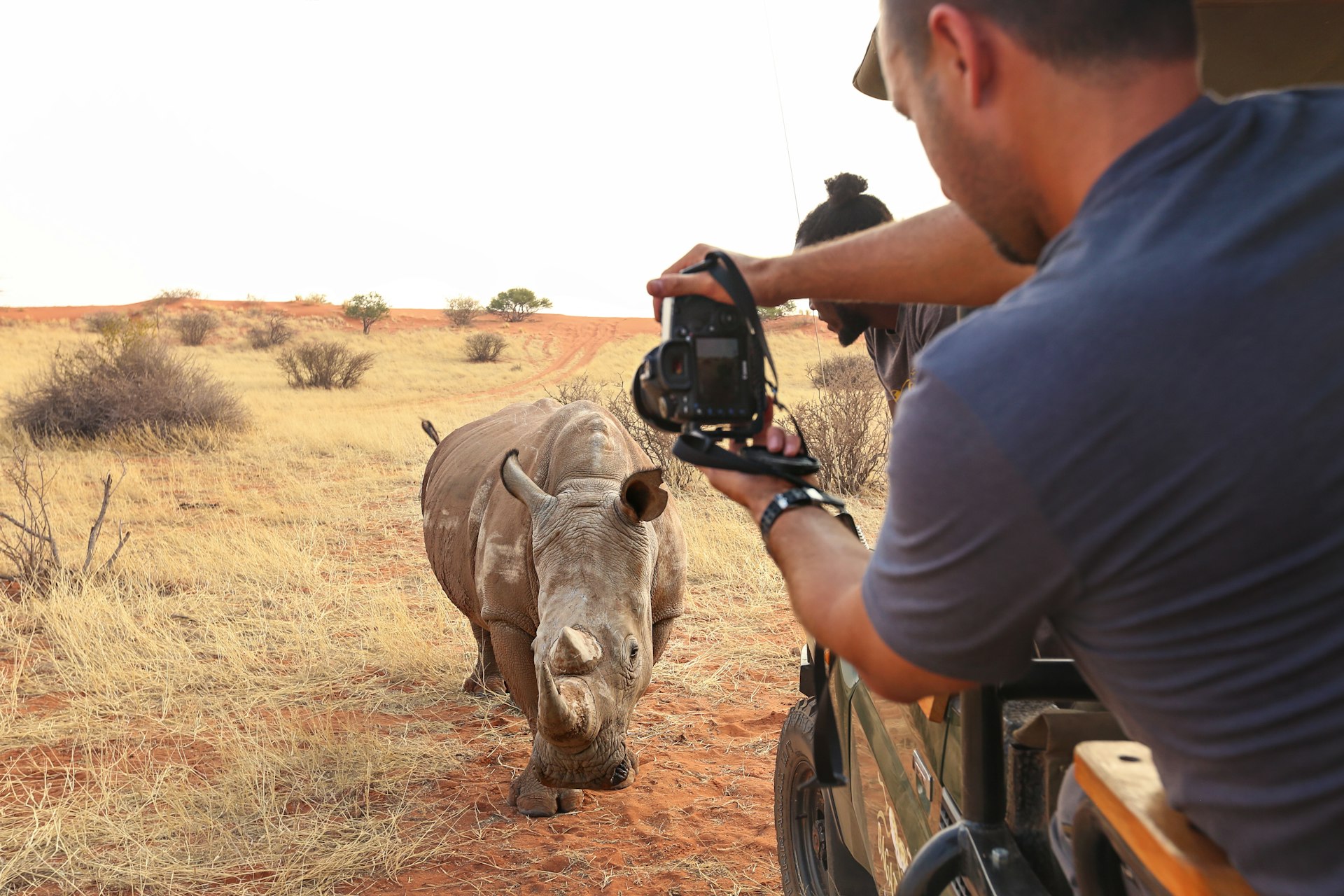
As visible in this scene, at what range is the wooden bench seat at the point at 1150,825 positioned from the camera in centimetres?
100

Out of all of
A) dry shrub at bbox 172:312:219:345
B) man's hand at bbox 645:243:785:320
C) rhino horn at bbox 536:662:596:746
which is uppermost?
dry shrub at bbox 172:312:219:345

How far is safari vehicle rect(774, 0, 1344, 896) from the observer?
1136 mm

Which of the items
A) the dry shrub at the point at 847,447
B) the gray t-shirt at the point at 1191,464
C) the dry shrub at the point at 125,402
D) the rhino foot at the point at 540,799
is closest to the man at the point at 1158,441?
the gray t-shirt at the point at 1191,464

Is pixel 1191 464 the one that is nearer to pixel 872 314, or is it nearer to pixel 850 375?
pixel 872 314

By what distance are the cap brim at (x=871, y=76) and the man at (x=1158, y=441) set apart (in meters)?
2.69

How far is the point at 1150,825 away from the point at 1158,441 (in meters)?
0.45

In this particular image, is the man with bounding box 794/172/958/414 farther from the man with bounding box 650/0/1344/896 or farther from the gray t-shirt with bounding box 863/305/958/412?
the man with bounding box 650/0/1344/896

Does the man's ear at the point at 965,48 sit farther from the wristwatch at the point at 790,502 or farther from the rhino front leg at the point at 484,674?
the rhino front leg at the point at 484,674

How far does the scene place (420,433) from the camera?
54.0 ft

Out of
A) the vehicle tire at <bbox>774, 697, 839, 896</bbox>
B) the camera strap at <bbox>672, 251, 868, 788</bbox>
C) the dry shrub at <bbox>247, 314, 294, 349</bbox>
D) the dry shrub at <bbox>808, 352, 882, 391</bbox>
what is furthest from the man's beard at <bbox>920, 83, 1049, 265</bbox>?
the dry shrub at <bbox>247, 314, 294, 349</bbox>

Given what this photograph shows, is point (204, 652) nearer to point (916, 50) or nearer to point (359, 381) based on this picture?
point (916, 50)

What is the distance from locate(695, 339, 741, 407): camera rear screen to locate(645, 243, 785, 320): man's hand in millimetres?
115

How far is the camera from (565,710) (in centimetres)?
308

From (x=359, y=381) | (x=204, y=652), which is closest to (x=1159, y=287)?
(x=204, y=652)
